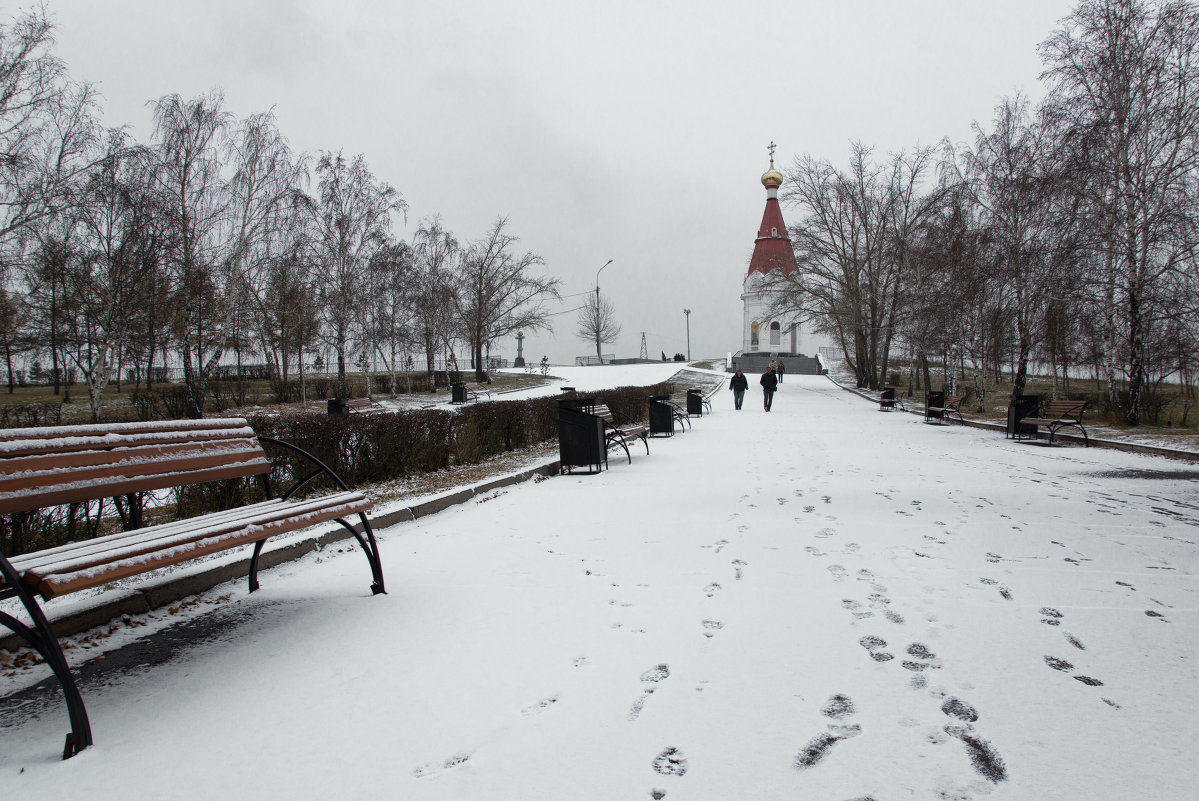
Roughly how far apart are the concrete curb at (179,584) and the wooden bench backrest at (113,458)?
0.66 m

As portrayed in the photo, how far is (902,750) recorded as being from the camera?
7.31 ft

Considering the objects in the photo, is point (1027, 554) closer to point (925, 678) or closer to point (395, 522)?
point (925, 678)

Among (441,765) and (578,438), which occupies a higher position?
(578,438)

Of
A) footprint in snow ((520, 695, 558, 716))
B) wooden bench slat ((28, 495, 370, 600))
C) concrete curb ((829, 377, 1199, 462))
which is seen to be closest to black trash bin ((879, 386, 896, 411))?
concrete curb ((829, 377, 1199, 462))

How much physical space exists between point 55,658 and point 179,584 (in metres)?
1.85

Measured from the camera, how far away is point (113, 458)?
3.28 m

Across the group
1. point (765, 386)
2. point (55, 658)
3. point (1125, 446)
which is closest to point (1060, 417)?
point (1125, 446)

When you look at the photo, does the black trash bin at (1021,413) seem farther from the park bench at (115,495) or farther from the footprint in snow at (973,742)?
the park bench at (115,495)

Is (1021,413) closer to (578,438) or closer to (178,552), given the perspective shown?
(578,438)

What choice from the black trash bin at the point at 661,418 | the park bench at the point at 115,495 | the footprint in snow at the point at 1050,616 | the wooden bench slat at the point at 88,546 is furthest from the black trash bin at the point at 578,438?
the footprint in snow at the point at 1050,616

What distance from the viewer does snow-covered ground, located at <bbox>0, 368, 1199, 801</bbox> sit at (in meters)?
2.13

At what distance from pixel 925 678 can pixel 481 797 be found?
1852 millimetres

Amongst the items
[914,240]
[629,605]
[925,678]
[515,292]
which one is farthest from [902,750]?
[515,292]

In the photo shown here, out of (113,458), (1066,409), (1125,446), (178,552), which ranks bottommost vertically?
(1125,446)
